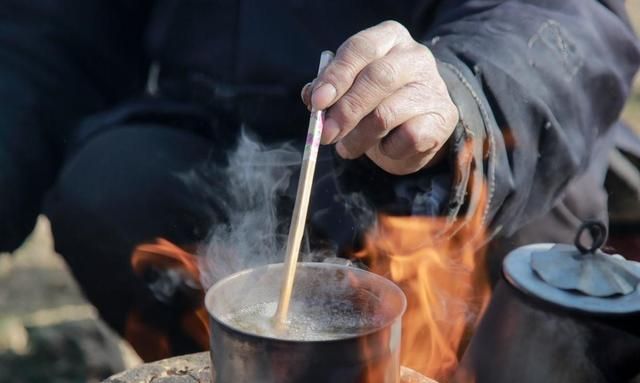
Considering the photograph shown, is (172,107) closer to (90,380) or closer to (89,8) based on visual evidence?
(89,8)

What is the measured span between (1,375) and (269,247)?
1303mm

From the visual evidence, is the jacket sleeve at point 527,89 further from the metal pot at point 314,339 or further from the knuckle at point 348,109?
the metal pot at point 314,339

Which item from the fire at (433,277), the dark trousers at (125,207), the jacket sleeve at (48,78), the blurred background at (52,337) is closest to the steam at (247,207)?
the dark trousers at (125,207)

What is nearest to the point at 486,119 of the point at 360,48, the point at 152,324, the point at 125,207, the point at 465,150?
the point at 465,150

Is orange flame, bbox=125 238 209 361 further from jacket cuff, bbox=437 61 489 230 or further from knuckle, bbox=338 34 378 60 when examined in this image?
knuckle, bbox=338 34 378 60

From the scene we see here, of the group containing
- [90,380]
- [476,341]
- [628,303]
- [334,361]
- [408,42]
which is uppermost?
[408,42]

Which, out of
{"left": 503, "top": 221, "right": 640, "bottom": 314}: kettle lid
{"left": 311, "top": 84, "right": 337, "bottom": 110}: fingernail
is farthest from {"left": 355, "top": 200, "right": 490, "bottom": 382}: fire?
{"left": 311, "top": 84, "right": 337, "bottom": 110}: fingernail

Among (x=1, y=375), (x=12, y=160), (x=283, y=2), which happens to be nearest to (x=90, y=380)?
(x=1, y=375)

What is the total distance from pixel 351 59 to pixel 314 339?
466 millimetres

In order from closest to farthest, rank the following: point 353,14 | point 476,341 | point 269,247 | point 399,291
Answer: point 399,291
point 476,341
point 269,247
point 353,14

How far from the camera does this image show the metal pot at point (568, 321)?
170 cm

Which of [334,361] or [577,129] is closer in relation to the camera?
[334,361]

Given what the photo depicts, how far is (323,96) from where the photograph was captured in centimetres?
132

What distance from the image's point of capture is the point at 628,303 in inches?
67.2
